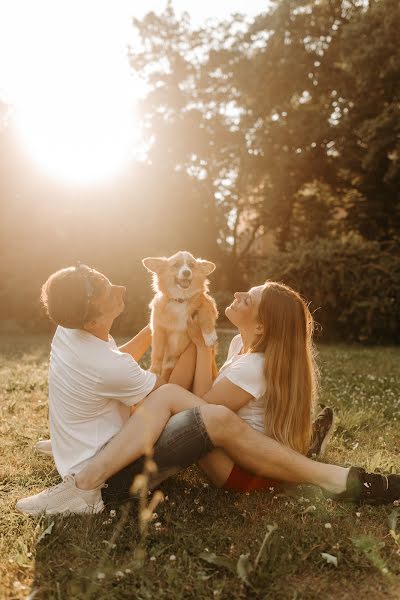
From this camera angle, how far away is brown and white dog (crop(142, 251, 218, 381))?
489cm

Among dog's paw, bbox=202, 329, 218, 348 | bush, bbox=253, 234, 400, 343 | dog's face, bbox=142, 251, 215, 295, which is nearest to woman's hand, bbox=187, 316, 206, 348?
dog's paw, bbox=202, 329, 218, 348

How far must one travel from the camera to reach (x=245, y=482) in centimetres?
342

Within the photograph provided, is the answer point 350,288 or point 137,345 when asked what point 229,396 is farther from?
point 350,288

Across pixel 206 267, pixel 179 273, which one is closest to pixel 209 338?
pixel 179 273

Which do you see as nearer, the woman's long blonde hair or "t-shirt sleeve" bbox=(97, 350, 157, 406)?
"t-shirt sleeve" bbox=(97, 350, 157, 406)

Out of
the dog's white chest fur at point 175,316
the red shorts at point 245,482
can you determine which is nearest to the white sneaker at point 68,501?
the red shorts at point 245,482

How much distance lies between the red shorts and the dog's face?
2.42m

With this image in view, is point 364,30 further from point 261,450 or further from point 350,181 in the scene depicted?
point 261,450

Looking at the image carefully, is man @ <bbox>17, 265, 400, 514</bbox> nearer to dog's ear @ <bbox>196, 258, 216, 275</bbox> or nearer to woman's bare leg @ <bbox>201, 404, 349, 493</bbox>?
→ woman's bare leg @ <bbox>201, 404, 349, 493</bbox>

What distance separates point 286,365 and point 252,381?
0.24 m

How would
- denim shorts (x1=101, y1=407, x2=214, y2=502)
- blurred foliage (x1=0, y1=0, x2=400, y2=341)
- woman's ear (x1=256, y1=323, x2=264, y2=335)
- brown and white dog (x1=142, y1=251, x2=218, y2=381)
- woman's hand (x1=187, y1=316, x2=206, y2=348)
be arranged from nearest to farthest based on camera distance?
denim shorts (x1=101, y1=407, x2=214, y2=502)
woman's ear (x1=256, y1=323, x2=264, y2=335)
woman's hand (x1=187, y1=316, x2=206, y2=348)
brown and white dog (x1=142, y1=251, x2=218, y2=381)
blurred foliage (x1=0, y1=0, x2=400, y2=341)

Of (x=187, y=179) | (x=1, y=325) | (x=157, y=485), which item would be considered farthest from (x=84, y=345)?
(x=187, y=179)

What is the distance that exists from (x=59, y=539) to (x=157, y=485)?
72 cm

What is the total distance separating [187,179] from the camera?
21.6m
